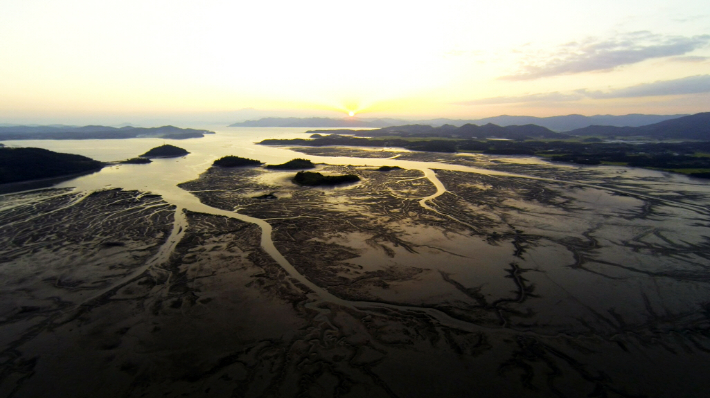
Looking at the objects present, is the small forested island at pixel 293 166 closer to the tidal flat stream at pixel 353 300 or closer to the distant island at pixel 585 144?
the tidal flat stream at pixel 353 300

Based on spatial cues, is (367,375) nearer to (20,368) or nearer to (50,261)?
(20,368)

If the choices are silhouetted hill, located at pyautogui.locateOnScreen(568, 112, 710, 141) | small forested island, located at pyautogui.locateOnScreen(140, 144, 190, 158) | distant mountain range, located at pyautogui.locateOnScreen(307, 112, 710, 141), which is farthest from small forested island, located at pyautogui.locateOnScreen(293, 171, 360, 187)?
silhouetted hill, located at pyautogui.locateOnScreen(568, 112, 710, 141)

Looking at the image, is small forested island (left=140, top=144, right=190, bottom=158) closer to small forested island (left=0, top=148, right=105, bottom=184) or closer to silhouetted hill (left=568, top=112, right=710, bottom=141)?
small forested island (left=0, top=148, right=105, bottom=184)

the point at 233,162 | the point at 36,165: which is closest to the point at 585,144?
the point at 233,162

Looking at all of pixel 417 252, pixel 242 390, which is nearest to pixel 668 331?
pixel 417 252

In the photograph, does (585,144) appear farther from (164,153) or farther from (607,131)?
(164,153)
